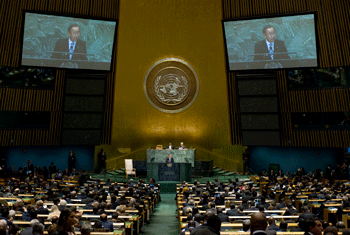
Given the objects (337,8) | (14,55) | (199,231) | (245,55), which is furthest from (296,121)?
(199,231)

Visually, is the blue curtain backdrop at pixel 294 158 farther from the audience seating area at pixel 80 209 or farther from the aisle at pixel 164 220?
the audience seating area at pixel 80 209

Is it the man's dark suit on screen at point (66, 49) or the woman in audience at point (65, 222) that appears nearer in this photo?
the woman in audience at point (65, 222)

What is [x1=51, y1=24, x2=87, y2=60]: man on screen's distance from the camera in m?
21.1

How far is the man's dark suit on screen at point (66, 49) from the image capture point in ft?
69.0

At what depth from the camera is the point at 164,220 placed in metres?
13.1

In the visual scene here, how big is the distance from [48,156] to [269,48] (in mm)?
15625

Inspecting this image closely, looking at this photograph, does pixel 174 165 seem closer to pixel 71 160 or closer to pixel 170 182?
pixel 170 182

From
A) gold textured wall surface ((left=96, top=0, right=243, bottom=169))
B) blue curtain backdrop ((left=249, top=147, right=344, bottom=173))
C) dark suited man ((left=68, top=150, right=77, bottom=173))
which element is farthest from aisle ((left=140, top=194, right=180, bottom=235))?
blue curtain backdrop ((left=249, top=147, right=344, bottom=173))

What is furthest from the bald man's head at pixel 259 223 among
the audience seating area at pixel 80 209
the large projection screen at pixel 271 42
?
the large projection screen at pixel 271 42

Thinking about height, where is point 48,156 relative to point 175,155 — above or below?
above

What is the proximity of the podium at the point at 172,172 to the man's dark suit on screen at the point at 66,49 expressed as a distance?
7.98 meters

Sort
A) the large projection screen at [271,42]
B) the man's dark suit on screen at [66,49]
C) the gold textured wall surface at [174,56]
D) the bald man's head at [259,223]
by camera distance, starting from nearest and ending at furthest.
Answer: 1. the bald man's head at [259,223]
2. the large projection screen at [271,42]
3. the man's dark suit on screen at [66,49]
4. the gold textured wall surface at [174,56]

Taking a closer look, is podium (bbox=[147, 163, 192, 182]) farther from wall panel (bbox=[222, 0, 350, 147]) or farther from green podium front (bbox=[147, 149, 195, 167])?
wall panel (bbox=[222, 0, 350, 147])

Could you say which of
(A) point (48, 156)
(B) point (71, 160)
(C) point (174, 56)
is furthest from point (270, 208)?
(A) point (48, 156)
